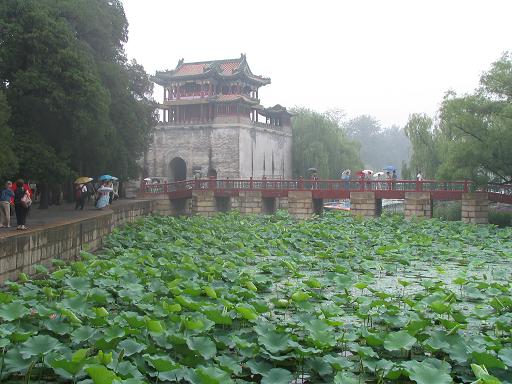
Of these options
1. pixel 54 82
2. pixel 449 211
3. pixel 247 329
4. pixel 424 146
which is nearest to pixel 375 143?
pixel 424 146

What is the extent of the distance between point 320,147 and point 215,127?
6.18 m

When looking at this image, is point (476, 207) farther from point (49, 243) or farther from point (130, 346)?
point (130, 346)

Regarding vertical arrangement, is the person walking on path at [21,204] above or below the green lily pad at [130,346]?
above

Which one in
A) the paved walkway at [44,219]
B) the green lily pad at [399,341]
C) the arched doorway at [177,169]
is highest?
the arched doorway at [177,169]

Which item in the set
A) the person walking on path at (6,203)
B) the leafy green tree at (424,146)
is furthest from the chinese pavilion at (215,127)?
the person walking on path at (6,203)

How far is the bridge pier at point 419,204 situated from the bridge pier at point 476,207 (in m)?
1.34

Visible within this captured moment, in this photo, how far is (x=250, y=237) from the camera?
1235 centimetres

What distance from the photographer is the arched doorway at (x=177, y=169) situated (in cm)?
3174

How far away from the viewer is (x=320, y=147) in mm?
32531

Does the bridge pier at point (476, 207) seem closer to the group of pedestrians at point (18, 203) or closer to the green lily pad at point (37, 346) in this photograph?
the group of pedestrians at point (18, 203)

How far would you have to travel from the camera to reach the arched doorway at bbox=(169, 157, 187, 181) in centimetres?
3174

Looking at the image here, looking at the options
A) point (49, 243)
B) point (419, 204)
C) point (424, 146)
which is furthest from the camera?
point (424, 146)

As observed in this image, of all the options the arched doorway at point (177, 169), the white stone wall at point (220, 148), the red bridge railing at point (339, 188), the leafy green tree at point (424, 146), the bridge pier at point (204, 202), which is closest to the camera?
the red bridge railing at point (339, 188)

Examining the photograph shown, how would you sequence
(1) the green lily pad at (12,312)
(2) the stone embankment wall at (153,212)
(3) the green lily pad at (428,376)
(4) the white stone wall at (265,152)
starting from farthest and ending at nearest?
(4) the white stone wall at (265,152) < (2) the stone embankment wall at (153,212) < (1) the green lily pad at (12,312) < (3) the green lily pad at (428,376)
